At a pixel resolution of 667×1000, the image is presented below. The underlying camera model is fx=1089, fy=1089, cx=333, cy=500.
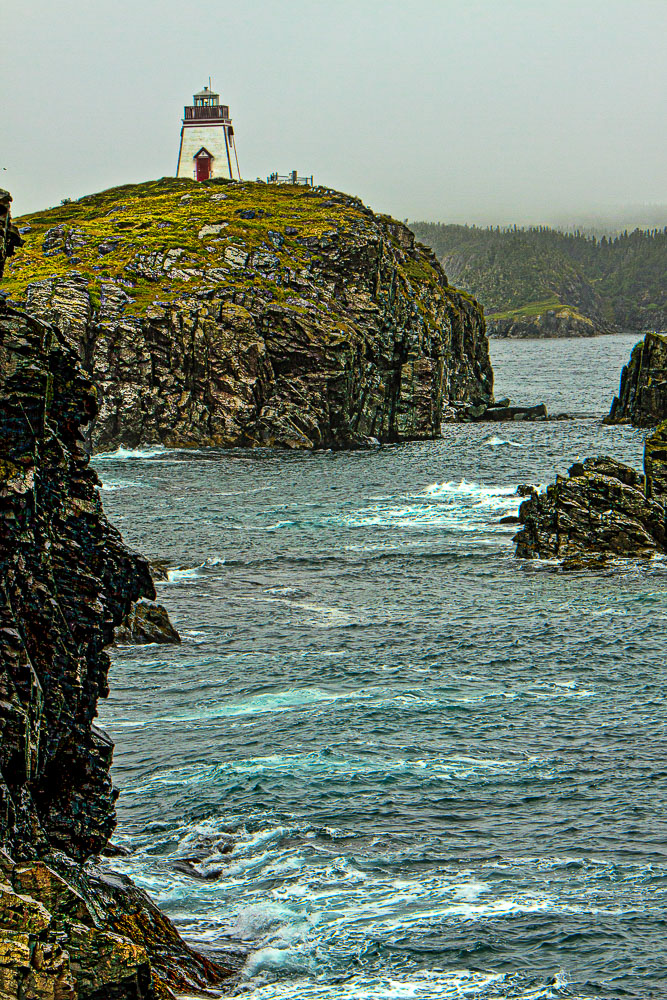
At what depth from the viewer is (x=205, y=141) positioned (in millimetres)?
183250

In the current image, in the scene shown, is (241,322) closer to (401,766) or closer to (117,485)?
(117,485)

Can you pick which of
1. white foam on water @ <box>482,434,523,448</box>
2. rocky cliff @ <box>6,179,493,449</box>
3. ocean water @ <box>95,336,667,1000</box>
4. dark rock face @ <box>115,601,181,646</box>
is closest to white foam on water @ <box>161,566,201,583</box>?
ocean water @ <box>95,336,667,1000</box>

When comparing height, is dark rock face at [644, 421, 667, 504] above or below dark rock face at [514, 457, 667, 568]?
above

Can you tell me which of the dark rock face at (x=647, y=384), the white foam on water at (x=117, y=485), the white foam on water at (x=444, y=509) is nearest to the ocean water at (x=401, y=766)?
the white foam on water at (x=444, y=509)

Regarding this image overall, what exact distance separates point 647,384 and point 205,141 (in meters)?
86.9

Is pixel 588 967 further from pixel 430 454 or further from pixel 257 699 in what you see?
pixel 430 454

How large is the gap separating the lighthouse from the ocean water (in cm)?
12335

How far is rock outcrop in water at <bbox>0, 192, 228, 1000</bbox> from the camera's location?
59.9 feet

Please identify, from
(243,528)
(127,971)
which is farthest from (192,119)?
(127,971)

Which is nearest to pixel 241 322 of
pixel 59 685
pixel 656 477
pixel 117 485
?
pixel 117 485

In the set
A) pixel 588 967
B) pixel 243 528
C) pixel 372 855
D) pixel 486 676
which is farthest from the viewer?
pixel 243 528

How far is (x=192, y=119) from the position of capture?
18200 centimetres

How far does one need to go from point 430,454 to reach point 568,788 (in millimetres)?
84470

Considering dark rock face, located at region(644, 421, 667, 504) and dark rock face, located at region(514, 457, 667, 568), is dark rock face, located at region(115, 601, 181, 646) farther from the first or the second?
dark rock face, located at region(644, 421, 667, 504)
